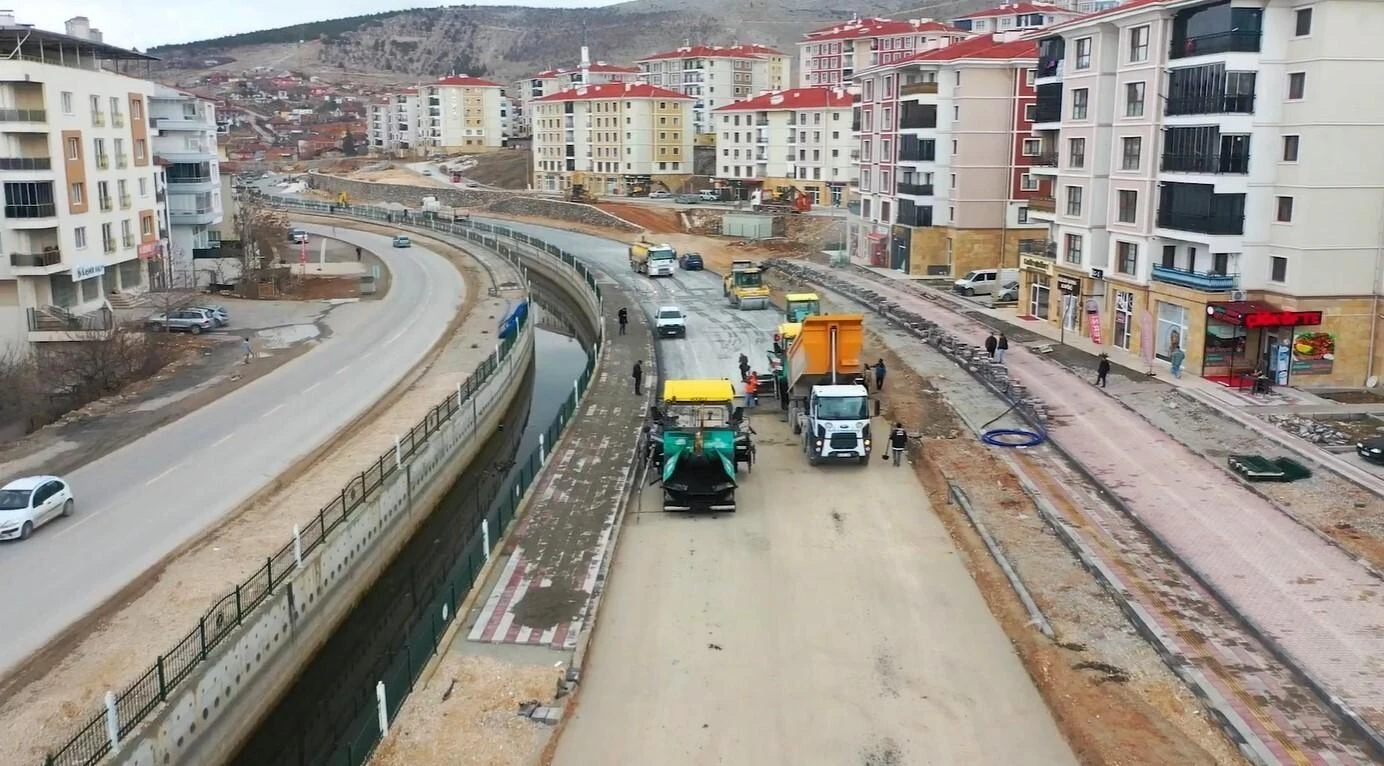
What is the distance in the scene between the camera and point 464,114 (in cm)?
17562

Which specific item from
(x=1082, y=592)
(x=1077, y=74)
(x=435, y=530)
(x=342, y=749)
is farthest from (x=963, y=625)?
(x=1077, y=74)

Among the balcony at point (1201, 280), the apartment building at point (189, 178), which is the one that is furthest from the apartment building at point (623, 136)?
the balcony at point (1201, 280)

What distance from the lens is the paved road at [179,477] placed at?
72.5ft

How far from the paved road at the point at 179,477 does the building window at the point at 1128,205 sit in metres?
29.3

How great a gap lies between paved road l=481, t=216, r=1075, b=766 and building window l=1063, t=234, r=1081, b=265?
22166 millimetres

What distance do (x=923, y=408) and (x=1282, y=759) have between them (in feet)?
73.1

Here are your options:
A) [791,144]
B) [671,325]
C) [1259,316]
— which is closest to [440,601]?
[1259,316]

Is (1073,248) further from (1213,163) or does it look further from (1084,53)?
(1213,163)

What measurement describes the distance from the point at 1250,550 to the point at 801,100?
90823 millimetres

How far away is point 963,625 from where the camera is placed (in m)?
20.9

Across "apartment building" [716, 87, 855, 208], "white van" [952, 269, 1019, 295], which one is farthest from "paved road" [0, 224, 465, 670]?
"apartment building" [716, 87, 855, 208]

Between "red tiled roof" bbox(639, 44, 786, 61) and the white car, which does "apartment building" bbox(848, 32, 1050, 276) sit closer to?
the white car

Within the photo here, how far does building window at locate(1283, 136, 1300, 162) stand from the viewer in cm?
3709

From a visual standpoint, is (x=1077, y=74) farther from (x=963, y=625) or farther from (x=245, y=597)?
(x=245, y=597)
